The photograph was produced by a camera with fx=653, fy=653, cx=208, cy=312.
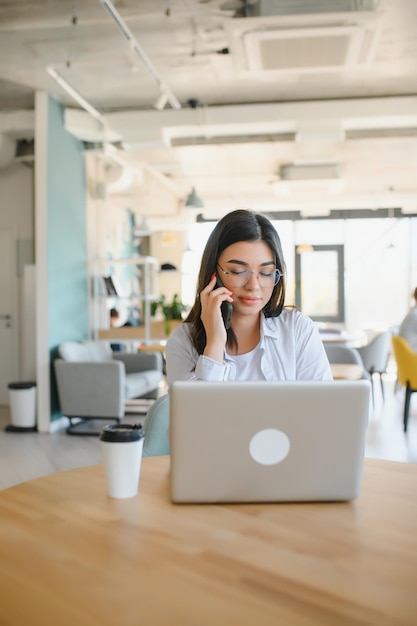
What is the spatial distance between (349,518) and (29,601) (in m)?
0.67

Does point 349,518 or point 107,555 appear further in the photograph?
point 349,518

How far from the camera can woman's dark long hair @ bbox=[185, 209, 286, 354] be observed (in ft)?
6.91

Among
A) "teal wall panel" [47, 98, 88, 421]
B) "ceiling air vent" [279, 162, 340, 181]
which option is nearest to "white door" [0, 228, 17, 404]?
"teal wall panel" [47, 98, 88, 421]

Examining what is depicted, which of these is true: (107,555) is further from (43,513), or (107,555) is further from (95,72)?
(95,72)

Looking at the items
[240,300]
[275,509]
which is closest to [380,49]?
[240,300]

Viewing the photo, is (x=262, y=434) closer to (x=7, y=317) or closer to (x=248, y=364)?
(x=248, y=364)

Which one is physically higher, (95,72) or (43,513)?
(95,72)

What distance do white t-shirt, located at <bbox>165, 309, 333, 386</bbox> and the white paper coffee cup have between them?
54 cm

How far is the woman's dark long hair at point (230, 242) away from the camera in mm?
2107

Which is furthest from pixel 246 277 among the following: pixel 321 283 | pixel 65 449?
pixel 321 283

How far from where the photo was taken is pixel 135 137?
7.14 metres

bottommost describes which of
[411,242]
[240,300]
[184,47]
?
[240,300]

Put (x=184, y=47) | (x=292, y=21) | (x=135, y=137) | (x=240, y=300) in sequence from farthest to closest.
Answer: (x=135, y=137)
(x=184, y=47)
(x=292, y=21)
(x=240, y=300)

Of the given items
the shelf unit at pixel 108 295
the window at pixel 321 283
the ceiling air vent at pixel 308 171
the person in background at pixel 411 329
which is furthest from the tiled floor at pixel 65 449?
the window at pixel 321 283
